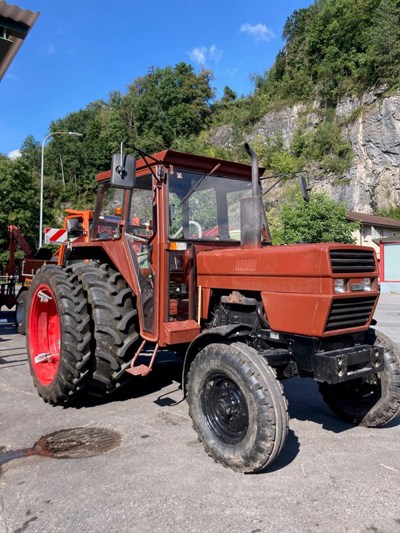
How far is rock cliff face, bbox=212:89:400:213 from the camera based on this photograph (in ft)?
129

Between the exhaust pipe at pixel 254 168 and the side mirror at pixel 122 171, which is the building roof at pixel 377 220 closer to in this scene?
the exhaust pipe at pixel 254 168

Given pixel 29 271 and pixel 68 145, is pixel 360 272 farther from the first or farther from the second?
pixel 68 145

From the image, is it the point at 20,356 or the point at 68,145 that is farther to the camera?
the point at 68,145

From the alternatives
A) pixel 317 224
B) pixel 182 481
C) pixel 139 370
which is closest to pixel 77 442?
pixel 139 370

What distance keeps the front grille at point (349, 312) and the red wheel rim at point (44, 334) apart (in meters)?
3.19

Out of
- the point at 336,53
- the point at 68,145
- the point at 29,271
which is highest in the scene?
the point at 336,53

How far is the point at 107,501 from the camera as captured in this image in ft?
9.73

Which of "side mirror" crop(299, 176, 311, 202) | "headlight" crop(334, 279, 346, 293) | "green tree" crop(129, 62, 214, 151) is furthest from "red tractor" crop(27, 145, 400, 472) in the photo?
"green tree" crop(129, 62, 214, 151)

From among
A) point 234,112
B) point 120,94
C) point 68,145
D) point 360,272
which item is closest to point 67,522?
point 360,272

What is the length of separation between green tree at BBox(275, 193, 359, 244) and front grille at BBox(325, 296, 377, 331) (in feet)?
83.2

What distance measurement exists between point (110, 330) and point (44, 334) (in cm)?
166

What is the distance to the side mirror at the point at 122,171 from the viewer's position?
12.9 ft

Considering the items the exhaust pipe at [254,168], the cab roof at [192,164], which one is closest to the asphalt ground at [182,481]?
the exhaust pipe at [254,168]

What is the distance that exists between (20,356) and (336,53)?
53678 millimetres
